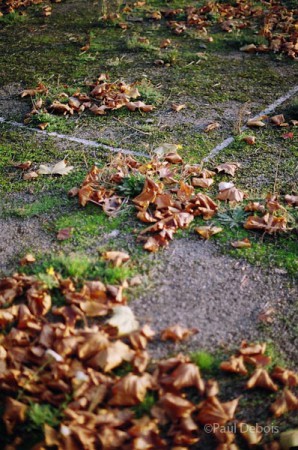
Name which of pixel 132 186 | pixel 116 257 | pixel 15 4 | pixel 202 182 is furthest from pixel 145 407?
pixel 15 4

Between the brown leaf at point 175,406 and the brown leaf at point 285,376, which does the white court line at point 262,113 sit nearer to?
the brown leaf at point 285,376

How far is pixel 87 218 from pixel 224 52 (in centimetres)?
380

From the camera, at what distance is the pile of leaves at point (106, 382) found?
205 cm

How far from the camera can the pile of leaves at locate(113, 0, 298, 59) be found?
6344 mm

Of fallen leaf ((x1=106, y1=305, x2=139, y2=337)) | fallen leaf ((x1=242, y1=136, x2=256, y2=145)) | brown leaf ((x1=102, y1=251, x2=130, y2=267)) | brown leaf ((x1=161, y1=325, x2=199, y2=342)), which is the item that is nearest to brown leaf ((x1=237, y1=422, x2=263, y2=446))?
brown leaf ((x1=161, y1=325, x2=199, y2=342))

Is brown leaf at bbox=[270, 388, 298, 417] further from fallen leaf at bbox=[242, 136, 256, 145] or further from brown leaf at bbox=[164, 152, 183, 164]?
fallen leaf at bbox=[242, 136, 256, 145]

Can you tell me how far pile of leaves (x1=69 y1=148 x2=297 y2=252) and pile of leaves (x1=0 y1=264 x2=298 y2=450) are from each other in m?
0.76

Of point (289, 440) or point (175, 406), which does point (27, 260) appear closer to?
point (175, 406)

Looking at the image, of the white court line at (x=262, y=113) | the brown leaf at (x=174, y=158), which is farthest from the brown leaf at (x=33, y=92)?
the white court line at (x=262, y=113)

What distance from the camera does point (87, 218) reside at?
334cm

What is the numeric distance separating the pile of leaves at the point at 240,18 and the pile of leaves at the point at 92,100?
203 centimetres

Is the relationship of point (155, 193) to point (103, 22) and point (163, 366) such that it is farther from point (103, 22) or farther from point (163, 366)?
point (103, 22)

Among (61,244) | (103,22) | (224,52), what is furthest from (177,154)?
(103,22)

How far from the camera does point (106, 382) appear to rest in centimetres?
222
